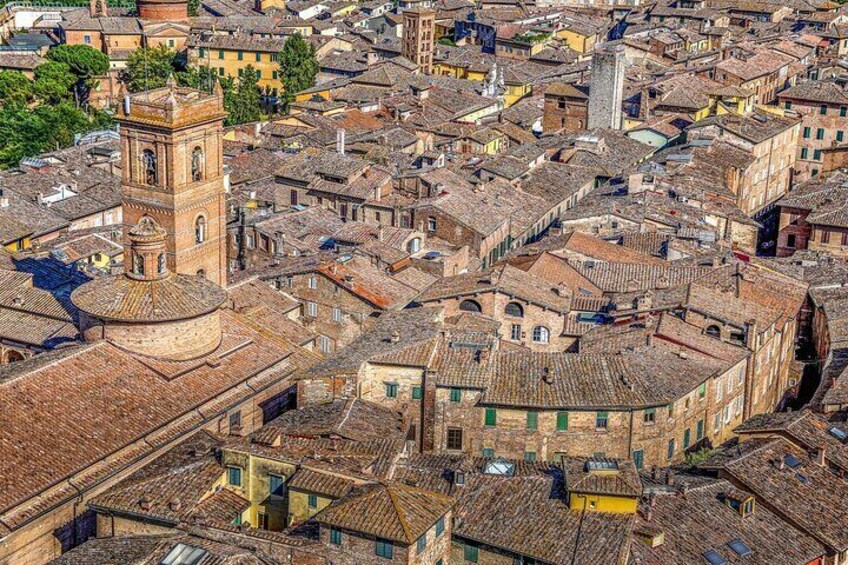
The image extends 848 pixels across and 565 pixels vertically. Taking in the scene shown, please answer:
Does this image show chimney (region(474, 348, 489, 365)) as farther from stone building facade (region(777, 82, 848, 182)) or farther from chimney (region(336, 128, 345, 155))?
stone building facade (region(777, 82, 848, 182))

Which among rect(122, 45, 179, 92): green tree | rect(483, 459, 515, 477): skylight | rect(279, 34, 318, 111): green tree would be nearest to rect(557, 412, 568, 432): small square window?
rect(483, 459, 515, 477): skylight

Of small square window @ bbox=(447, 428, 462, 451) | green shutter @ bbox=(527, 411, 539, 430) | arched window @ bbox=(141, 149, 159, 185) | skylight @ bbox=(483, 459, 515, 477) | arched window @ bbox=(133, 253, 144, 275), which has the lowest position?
small square window @ bbox=(447, 428, 462, 451)

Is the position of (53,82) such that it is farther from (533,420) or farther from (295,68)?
(533,420)

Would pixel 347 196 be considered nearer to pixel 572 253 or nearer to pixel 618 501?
pixel 572 253

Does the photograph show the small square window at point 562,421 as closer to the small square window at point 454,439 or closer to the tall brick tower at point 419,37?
the small square window at point 454,439

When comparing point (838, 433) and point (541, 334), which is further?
point (541, 334)

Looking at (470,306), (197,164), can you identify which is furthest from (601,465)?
(197,164)

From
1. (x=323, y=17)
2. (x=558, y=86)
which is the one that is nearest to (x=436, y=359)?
(x=558, y=86)
